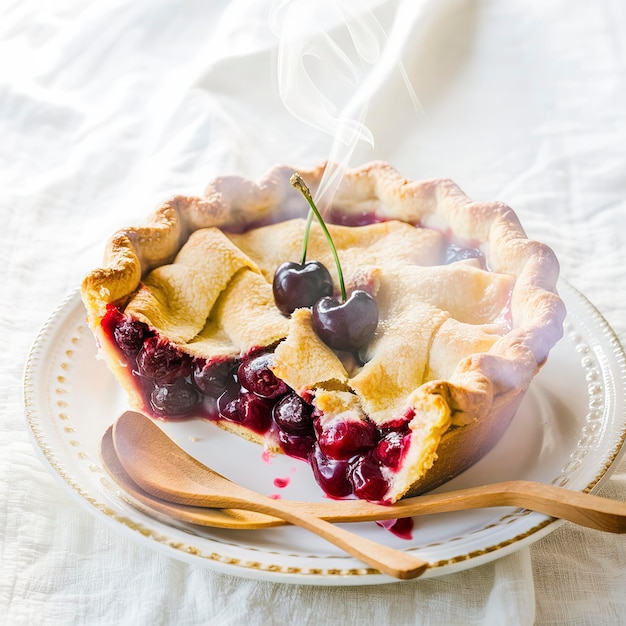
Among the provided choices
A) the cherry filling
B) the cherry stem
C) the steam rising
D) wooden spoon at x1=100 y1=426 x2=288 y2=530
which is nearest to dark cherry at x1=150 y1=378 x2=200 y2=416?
the cherry filling

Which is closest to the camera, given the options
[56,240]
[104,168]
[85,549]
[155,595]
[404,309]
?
[155,595]

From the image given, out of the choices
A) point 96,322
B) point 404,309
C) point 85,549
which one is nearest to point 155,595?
point 85,549

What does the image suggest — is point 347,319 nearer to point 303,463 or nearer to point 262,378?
point 262,378

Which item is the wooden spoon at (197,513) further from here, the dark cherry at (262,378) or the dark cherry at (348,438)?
the dark cherry at (262,378)

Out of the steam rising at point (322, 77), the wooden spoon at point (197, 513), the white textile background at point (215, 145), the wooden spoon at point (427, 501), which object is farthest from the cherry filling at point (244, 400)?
the steam rising at point (322, 77)

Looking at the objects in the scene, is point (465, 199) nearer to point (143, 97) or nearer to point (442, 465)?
point (442, 465)
